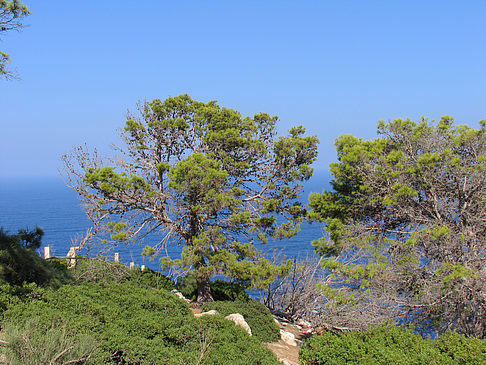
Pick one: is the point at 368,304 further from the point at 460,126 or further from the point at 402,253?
the point at 460,126

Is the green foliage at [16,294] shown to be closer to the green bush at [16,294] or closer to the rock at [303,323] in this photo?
the green bush at [16,294]

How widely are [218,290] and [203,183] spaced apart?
254 inches

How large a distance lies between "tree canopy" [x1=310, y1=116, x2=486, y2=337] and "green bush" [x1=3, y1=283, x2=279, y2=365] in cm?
415

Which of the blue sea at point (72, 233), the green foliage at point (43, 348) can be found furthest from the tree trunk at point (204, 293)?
the green foliage at point (43, 348)

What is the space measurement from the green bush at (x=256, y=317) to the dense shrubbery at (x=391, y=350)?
3.38 meters

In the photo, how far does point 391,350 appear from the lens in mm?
7848

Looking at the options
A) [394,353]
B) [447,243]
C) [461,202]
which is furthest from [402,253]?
[394,353]

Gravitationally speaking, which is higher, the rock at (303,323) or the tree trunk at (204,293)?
the tree trunk at (204,293)

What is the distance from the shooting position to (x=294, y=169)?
16.0 metres

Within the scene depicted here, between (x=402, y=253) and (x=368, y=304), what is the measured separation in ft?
5.57

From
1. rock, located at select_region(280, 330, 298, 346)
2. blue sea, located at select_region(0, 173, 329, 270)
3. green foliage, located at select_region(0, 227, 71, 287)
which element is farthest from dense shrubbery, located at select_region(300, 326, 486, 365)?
blue sea, located at select_region(0, 173, 329, 270)

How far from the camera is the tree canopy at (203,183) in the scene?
45.1 feet

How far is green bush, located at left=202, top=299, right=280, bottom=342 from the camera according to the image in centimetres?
1158

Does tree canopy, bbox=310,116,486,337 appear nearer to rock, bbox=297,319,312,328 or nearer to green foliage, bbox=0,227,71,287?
rock, bbox=297,319,312,328
